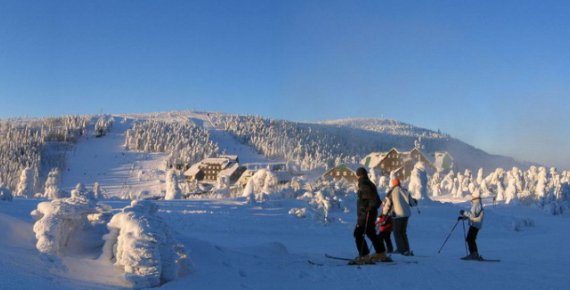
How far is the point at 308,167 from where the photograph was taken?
115 metres

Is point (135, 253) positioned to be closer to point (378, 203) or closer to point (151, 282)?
point (151, 282)

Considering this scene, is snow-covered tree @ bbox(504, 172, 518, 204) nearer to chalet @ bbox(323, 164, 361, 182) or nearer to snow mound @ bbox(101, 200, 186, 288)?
chalet @ bbox(323, 164, 361, 182)

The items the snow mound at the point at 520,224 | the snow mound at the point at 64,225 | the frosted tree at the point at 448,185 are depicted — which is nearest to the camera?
the snow mound at the point at 64,225

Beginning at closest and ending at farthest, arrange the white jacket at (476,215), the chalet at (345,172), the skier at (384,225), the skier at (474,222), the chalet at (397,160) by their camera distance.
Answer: the skier at (384,225), the skier at (474,222), the white jacket at (476,215), the chalet at (345,172), the chalet at (397,160)

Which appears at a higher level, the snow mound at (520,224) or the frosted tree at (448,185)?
the frosted tree at (448,185)

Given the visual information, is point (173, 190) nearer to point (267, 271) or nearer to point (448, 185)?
point (267, 271)

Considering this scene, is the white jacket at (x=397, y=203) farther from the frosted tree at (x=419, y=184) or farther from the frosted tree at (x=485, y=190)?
the frosted tree at (x=485, y=190)

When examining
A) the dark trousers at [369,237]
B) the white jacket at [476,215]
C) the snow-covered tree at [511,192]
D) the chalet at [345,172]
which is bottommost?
the dark trousers at [369,237]

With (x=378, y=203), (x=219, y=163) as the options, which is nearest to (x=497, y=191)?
(x=378, y=203)

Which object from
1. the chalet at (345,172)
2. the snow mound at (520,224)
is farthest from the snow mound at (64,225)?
the chalet at (345,172)

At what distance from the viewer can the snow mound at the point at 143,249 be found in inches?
250

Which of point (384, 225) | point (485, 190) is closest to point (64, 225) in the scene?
point (384, 225)

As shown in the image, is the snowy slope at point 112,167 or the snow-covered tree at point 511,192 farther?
the snowy slope at point 112,167

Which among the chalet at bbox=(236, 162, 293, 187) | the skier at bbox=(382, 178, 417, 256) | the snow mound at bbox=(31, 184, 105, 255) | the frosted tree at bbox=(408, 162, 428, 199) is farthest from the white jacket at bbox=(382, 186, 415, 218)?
the chalet at bbox=(236, 162, 293, 187)
